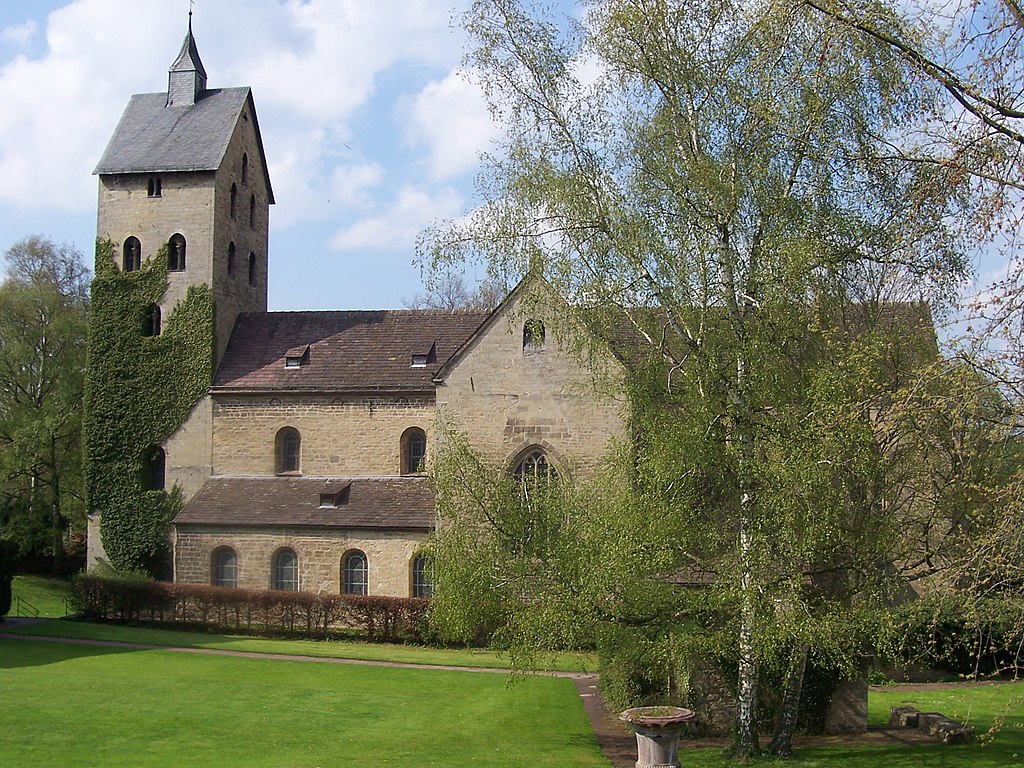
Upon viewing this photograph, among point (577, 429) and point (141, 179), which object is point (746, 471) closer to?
point (577, 429)

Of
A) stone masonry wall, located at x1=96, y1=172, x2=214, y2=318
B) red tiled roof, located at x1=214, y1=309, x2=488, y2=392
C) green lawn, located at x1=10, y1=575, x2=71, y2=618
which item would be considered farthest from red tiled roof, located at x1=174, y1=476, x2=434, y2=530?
stone masonry wall, located at x1=96, y1=172, x2=214, y2=318

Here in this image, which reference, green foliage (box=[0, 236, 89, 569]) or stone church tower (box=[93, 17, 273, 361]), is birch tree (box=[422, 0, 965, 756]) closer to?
stone church tower (box=[93, 17, 273, 361])

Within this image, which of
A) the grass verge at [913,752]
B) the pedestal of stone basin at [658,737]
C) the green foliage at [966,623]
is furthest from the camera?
the grass verge at [913,752]

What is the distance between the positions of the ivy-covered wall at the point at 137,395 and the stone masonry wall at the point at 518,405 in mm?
11213

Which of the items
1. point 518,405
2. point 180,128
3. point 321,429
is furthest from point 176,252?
point 518,405

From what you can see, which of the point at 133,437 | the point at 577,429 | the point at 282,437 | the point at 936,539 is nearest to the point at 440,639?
the point at 577,429

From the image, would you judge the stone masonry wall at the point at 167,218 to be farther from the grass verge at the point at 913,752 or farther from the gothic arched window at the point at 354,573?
the grass verge at the point at 913,752

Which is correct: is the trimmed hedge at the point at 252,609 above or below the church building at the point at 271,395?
below

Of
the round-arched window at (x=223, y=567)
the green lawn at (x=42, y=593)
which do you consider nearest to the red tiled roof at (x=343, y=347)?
the round-arched window at (x=223, y=567)

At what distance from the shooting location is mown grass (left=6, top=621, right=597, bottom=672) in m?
27.2

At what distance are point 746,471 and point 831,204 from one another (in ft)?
14.8

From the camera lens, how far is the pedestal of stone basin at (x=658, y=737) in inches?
607

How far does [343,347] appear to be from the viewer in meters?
36.3

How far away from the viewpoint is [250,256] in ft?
131
